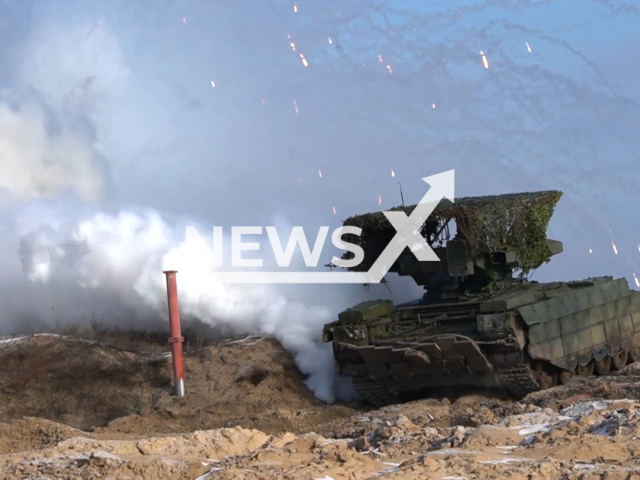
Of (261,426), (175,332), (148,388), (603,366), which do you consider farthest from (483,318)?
(148,388)

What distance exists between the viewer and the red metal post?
507 inches

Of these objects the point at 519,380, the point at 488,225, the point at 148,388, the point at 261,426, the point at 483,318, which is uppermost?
the point at 488,225

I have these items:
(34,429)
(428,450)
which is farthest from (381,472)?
(34,429)

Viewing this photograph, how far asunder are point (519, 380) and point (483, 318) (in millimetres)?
941

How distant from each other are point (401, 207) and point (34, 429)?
6.37m

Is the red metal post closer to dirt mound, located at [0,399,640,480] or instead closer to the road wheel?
dirt mound, located at [0,399,640,480]

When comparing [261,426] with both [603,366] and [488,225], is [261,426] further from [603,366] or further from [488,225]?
[603,366]

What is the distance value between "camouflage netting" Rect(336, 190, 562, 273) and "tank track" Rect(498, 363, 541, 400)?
1.97 m

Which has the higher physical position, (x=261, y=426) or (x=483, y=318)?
(x=483, y=318)

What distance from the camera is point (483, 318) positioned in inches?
470

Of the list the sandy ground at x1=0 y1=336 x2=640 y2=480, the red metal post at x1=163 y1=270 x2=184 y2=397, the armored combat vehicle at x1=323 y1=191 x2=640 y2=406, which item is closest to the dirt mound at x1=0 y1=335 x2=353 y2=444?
the sandy ground at x1=0 y1=336 x2=640 y2=480

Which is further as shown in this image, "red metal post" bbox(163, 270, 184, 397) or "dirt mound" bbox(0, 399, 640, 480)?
"red metal post" bbox(163, 270, 184, 397)

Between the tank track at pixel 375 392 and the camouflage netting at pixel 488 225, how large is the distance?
229cm

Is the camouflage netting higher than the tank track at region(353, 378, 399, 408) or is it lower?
higher
